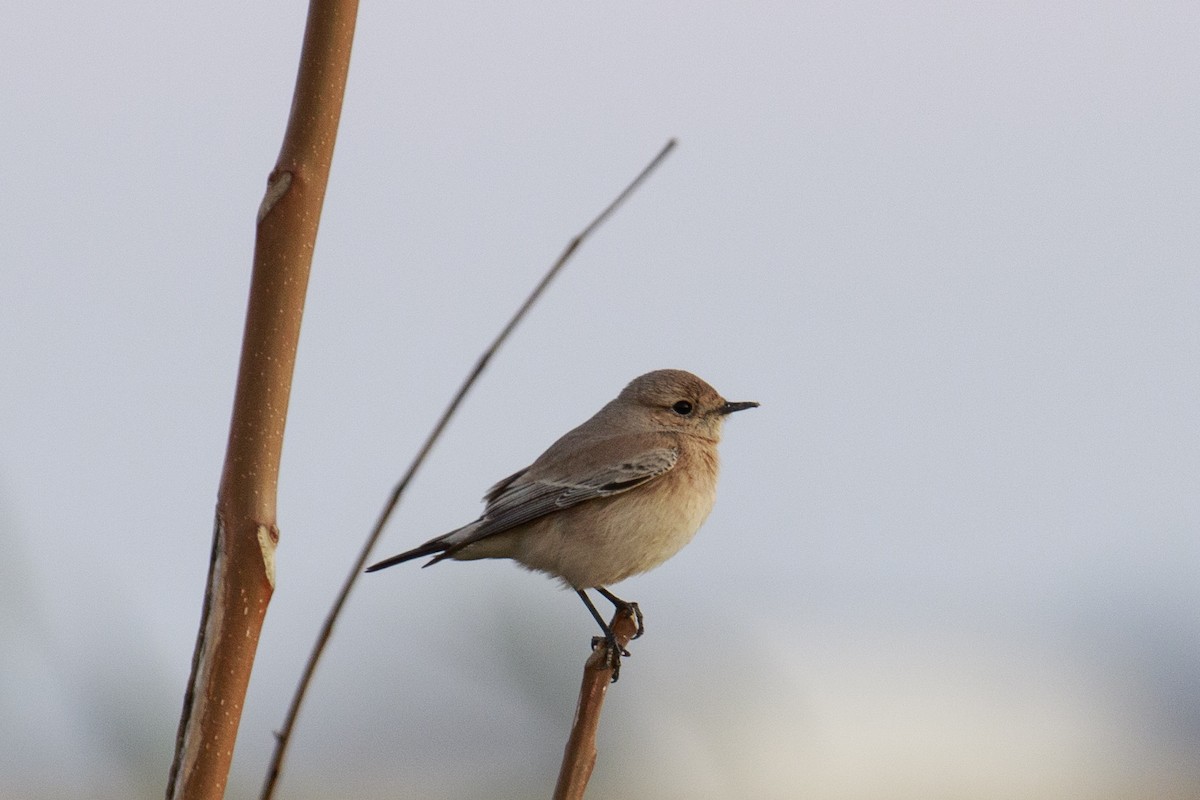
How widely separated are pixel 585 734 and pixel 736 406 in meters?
3.48

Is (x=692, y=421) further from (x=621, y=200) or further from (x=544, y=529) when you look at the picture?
(x=621, y=200)

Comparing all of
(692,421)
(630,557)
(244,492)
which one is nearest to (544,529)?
(630,557)

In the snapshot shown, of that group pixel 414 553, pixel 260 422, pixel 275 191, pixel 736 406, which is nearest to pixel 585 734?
pixel 260 422

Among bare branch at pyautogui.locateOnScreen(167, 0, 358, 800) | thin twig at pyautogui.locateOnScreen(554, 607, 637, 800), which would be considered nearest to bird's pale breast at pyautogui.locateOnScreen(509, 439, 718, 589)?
thin twig at pyautogui.locateOnScreen(554, 607, 637, 800)

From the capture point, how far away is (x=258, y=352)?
115 cm

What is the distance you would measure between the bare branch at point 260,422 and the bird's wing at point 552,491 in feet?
9.53

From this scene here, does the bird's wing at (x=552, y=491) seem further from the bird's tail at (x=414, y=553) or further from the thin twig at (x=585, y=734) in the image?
the thin twig at (x=585, y=734)

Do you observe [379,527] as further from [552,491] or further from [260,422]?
[552,491]

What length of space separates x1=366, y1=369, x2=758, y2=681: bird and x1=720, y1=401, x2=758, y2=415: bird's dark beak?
39 centimetres

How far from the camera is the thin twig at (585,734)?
4.77 feet

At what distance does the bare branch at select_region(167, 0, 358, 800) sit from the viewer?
1120mm

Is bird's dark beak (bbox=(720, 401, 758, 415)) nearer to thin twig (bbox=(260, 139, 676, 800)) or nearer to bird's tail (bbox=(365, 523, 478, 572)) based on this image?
bird's tail (bbox=(365, 523, 478, 572))

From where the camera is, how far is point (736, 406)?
16.4ft

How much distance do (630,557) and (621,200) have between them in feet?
10.4
